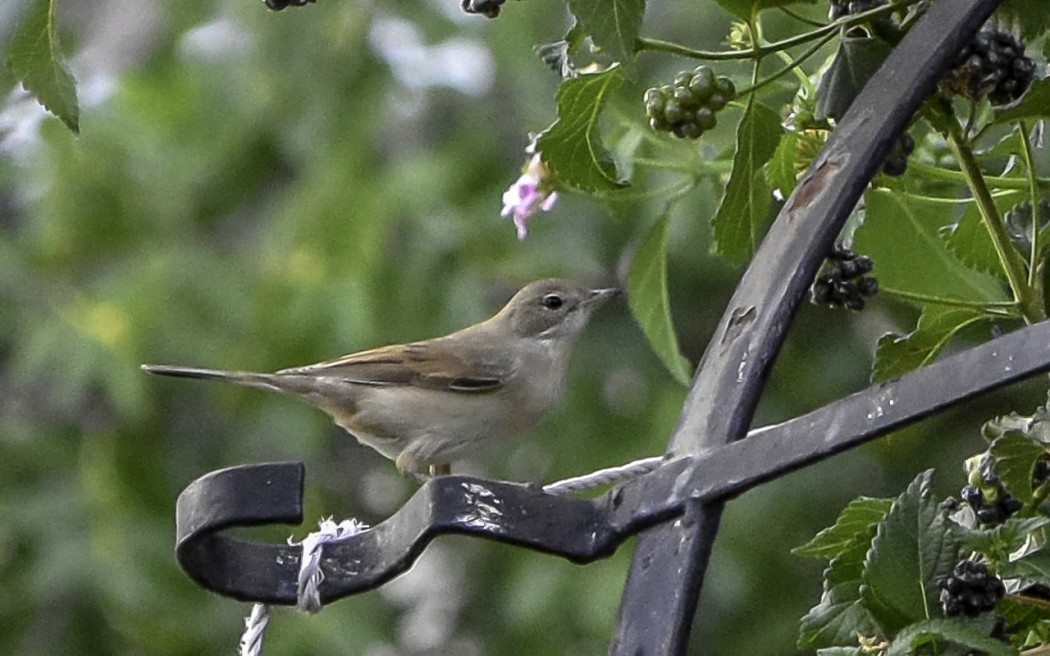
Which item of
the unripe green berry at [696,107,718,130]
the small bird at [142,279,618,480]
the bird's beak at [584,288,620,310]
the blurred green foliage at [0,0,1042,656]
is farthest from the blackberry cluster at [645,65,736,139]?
the blurred green foliage at [0,0,1042,656]

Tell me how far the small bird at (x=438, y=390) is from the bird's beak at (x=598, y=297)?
0.05m

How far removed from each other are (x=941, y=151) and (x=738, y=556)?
318 centimetres

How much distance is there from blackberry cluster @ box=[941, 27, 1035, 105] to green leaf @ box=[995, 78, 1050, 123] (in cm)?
2

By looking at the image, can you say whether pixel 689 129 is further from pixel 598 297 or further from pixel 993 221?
pixel 598 297

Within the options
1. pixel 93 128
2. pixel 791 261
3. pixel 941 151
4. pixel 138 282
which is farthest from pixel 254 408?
pixel 791 261

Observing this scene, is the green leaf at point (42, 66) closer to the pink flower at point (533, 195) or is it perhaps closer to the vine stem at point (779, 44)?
the vine stem at point (779, 44)

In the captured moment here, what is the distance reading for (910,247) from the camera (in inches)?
79.9

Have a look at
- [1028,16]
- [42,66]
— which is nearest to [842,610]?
[1028,16]

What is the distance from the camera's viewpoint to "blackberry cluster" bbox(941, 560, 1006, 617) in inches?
59.2

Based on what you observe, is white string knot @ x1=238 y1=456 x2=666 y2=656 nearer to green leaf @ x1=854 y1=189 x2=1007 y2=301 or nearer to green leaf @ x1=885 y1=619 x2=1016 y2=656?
green leaf @ x1=885 y1=619 x2=1016 y2=656

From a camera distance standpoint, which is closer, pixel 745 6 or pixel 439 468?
A: pixel 745 6

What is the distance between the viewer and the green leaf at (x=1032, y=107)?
167 cm

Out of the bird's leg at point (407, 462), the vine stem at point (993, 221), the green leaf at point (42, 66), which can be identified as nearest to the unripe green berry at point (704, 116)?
the vine stem at point (993, 221)

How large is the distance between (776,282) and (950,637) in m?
0.37
